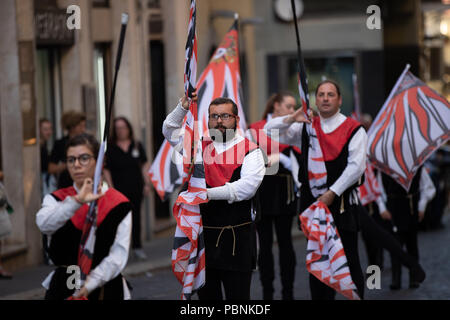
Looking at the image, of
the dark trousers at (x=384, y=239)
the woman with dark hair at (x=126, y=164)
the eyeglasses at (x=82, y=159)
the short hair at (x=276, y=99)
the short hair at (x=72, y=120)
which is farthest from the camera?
the woman with dark hair at (x=126, y=164)

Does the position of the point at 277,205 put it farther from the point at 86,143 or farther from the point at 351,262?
the point at 86,143

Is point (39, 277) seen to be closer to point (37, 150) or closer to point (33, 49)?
point (37, 150)

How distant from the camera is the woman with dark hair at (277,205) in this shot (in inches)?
338

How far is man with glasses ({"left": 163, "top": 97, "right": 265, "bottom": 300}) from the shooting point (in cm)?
622

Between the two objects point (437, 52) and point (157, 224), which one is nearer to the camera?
point (157, 224)

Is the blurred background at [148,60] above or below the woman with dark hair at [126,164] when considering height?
above

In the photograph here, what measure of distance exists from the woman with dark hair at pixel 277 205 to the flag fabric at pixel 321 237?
1.03m

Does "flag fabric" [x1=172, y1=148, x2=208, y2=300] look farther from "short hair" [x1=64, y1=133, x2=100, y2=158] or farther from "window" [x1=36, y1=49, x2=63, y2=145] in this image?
"window" [x1=36, y1=49, x2=63, y2=145]

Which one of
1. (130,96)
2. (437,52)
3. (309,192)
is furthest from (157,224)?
(437,52)

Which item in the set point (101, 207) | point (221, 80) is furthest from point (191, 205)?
point (221, 80)

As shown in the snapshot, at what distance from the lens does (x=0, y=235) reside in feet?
31.2

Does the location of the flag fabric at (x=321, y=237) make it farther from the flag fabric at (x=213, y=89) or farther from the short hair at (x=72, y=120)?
the short hair at (x=72, y=120)

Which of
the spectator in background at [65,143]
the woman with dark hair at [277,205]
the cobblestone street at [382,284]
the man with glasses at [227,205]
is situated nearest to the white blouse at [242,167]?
the man with glasses at [227,205]
